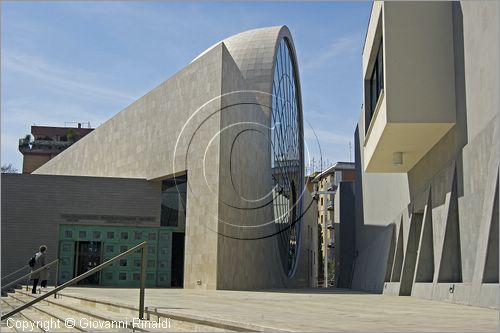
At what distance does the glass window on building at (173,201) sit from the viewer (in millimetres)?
26422

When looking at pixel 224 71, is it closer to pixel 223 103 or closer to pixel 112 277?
pixel 223 103

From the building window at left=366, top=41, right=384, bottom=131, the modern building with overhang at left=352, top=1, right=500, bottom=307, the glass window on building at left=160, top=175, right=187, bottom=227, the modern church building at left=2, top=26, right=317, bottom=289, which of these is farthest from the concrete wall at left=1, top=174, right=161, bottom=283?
the modern building with overhang at left=352, top=1, right=500, bottom=307

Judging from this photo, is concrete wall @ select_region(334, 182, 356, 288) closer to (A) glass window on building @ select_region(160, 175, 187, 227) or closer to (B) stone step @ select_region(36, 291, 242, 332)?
(A) glass window on building @ select_region(160, 175, 187, 227)

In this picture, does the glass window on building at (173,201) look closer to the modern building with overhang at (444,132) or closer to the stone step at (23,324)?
the modern building with overhang at (444,132)

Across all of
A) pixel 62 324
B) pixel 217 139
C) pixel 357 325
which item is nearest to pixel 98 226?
pixel 217 139

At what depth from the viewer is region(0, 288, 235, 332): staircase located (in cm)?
676

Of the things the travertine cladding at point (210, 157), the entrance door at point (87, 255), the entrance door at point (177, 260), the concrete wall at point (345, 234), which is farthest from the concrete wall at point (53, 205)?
the concrete wall at point (345, 234)

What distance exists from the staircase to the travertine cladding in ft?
38.8

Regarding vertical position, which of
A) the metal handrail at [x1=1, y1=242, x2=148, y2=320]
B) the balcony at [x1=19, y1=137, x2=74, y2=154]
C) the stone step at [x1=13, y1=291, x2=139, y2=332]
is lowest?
the stone step at [x1=13, y1=291, x2=139, y2=332]

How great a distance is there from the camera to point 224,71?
24.8m

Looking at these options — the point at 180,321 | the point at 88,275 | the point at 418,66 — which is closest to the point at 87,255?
the point at 418,66

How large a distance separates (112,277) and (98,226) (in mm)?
2371

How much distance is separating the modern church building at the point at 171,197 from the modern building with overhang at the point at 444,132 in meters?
7.38

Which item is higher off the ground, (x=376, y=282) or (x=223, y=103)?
(x=223, y=103)
